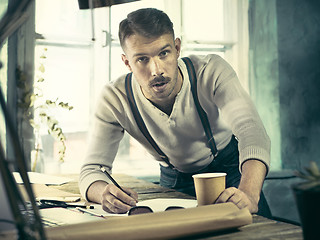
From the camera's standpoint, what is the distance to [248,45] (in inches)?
126

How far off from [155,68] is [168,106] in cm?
23

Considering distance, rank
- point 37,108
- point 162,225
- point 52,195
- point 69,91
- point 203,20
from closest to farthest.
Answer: point 162,225 → point 52,195 → point 37,108 → point 69,91 → point 203,20

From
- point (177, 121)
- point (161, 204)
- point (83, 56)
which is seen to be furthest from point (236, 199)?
point (83, 56)

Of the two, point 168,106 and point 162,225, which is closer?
point 162,225

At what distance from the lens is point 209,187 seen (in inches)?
35.6

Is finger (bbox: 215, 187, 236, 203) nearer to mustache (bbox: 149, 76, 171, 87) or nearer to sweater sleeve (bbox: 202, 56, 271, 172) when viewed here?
sweater sleeve (bbox: 202, 56, 271, 172)

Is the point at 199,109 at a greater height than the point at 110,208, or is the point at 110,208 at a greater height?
the point at 199,109

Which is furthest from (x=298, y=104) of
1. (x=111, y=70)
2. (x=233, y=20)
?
(x=111, y=70)

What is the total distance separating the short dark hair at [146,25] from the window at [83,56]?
1122 mm

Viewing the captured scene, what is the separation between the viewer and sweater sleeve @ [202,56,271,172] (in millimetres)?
1239

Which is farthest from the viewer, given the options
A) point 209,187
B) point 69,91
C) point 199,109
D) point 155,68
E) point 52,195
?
point 69,91

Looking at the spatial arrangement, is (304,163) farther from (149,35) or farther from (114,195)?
(114,195)

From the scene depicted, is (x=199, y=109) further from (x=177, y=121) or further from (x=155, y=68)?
(x=155, y=68)

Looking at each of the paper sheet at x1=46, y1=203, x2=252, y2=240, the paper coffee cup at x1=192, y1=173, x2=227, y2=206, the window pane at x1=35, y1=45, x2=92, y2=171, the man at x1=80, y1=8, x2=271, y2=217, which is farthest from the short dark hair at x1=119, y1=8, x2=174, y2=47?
the window pane at x1=35, y1=45, x2=92, y2=171
